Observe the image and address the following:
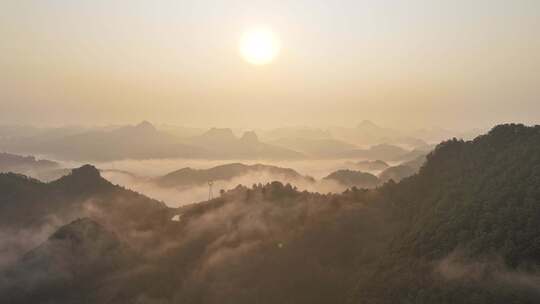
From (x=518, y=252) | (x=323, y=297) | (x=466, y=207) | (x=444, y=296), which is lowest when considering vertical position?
(x=323, y=297)

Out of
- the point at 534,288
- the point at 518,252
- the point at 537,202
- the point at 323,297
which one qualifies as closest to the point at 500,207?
the point at 537,202

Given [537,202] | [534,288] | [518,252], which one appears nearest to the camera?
[534,288]

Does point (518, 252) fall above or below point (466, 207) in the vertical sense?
below

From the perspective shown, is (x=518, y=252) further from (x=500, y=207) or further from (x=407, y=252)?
(x=407, y=252)

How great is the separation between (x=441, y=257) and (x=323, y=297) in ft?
178

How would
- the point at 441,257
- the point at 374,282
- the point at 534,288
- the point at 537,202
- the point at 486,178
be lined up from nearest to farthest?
the point at 534,288 → the point at 537,202 → the point at 441,257 → the point at 374,282 → the point at 486,178

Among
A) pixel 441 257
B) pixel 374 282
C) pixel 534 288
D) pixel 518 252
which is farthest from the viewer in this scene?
pixel 374 282

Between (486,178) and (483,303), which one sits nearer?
(483,303)

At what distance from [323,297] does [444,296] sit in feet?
209

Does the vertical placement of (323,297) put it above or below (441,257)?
below

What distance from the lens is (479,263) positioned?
5945 inches

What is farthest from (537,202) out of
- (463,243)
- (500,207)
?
(463,243)

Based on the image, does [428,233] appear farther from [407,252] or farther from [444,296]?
[444,296]

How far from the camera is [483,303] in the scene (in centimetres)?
13550
